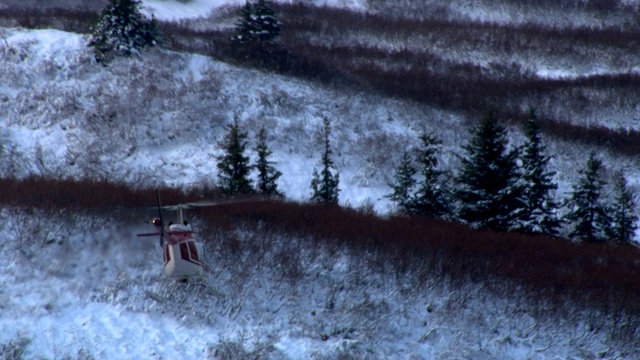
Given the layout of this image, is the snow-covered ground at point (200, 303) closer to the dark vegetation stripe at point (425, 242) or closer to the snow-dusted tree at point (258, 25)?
the dark vegetation stripe at point (425, 242)

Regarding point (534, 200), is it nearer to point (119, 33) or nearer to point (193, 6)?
point (119, 33)

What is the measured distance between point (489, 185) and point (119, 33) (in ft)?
76.6

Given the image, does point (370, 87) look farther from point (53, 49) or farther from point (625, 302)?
point (625, 302)

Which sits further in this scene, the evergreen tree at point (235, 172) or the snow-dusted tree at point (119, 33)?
the snow-dusted tree at point (119, 33)

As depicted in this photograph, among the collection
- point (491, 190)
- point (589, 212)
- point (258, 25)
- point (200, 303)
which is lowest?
point (589, 212)

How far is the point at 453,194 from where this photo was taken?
26656 millimetres

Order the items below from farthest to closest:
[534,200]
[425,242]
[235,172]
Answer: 1. [534,200]
2. [235,172]
3. [425,242]

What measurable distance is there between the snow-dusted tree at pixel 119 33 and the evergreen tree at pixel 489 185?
2127 centimetres

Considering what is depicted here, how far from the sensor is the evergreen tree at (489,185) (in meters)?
26.1

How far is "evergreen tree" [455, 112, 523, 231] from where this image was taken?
26.1 m

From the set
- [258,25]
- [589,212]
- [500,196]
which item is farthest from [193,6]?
[589,212]

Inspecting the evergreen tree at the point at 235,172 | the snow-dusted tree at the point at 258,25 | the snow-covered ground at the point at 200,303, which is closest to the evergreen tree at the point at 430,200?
the snow-covered ground at the point at 200,303

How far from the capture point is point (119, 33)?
3662 centimetres

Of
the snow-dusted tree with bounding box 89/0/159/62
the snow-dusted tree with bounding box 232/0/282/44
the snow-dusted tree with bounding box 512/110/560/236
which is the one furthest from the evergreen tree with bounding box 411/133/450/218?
the snow-dusted tree with bounding box 232/0/282/44
